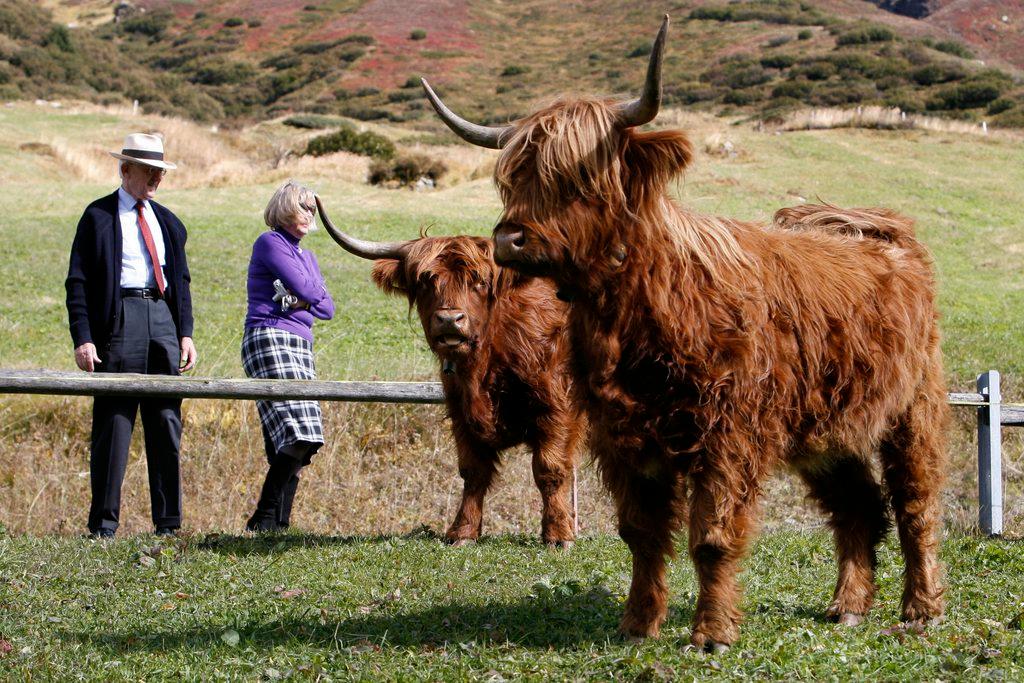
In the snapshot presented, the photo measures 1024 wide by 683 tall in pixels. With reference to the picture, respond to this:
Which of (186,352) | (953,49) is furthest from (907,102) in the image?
(186,352)

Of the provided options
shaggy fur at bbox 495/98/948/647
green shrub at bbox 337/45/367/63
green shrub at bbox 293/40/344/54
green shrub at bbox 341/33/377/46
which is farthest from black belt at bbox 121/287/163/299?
green shrub at bbox 341/33/377/46

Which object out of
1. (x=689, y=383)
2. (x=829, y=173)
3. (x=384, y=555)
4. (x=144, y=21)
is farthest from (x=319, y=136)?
(x=144, y=21)

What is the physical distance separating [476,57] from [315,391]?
63990mm

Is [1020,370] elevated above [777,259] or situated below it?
below

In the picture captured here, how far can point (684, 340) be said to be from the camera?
417 centimetres

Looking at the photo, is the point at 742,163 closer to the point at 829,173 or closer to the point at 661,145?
the point at 829,173

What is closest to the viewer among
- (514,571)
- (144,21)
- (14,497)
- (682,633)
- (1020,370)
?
(682,633)

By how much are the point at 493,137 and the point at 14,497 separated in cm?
553

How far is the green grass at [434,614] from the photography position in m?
4.20

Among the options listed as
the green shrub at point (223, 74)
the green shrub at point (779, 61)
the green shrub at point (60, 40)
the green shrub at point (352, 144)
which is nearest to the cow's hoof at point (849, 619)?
the green shrub at point (352, 144)

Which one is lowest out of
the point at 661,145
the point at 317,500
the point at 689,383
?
the point at 317,500

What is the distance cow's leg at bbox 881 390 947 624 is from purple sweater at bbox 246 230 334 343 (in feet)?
11.7

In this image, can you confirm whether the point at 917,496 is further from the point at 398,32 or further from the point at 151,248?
the point at 398,32

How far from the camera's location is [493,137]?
14.5 feet
